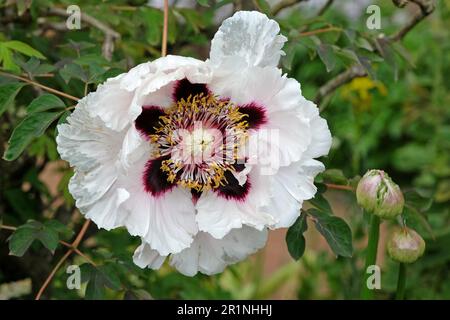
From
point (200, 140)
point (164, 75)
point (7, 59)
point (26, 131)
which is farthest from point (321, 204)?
point (7, 59)

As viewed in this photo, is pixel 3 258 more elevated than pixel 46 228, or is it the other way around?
pixel 46 228

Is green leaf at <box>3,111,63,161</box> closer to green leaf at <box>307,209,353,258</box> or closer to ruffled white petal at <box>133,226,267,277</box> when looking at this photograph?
ruffled white petal at <box>133,226,267,277</box>

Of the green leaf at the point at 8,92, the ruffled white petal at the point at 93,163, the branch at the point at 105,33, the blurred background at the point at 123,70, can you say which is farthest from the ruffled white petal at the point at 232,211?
the branch at the point at 105,33

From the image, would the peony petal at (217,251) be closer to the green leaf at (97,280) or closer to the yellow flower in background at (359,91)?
the green leaf at (97,280)

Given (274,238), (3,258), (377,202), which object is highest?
(377,202)
